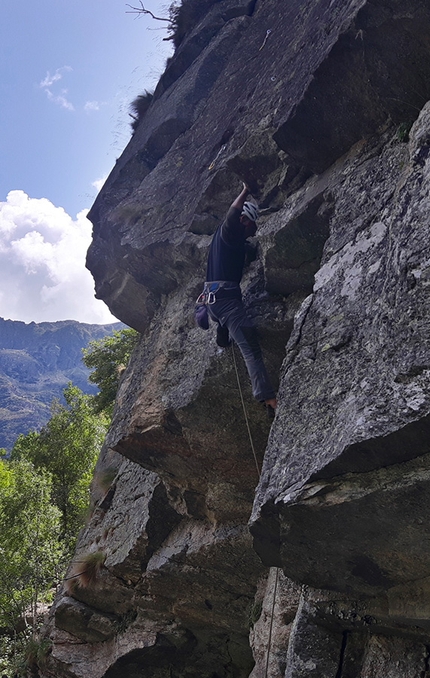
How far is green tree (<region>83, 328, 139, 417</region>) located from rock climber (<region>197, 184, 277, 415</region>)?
1177 centimetres

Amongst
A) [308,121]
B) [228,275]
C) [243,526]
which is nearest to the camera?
[308,121]

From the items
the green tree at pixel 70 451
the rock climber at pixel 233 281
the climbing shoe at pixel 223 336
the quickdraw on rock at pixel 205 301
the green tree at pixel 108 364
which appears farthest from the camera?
the green tree at pixel 70 451

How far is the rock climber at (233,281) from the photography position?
19.8ft

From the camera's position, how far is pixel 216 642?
29.0 feet

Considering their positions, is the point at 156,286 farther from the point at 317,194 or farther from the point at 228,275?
the point at 317,194

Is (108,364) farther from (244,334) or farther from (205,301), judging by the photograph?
(244,334)

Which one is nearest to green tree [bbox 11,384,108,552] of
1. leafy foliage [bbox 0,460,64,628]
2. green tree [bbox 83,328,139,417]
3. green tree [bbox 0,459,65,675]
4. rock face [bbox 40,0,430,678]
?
leafy foliage [bbox 0,460,64,628]

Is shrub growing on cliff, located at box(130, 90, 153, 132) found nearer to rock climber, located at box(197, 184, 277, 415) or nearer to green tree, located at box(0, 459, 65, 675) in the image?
rock climber, located at box(197, 184, 277, 415)

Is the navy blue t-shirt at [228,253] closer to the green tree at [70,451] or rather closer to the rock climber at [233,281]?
the rock climber at [233,281]

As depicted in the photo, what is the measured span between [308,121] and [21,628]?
15723 mm

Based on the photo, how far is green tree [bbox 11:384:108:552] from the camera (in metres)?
22.8

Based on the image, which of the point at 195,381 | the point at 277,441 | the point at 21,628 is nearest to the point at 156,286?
the point at 195,381

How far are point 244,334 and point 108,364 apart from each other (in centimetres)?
1305

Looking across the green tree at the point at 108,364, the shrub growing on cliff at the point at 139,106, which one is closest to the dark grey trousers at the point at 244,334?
the shrub growing on cliff at the point at 139,106
